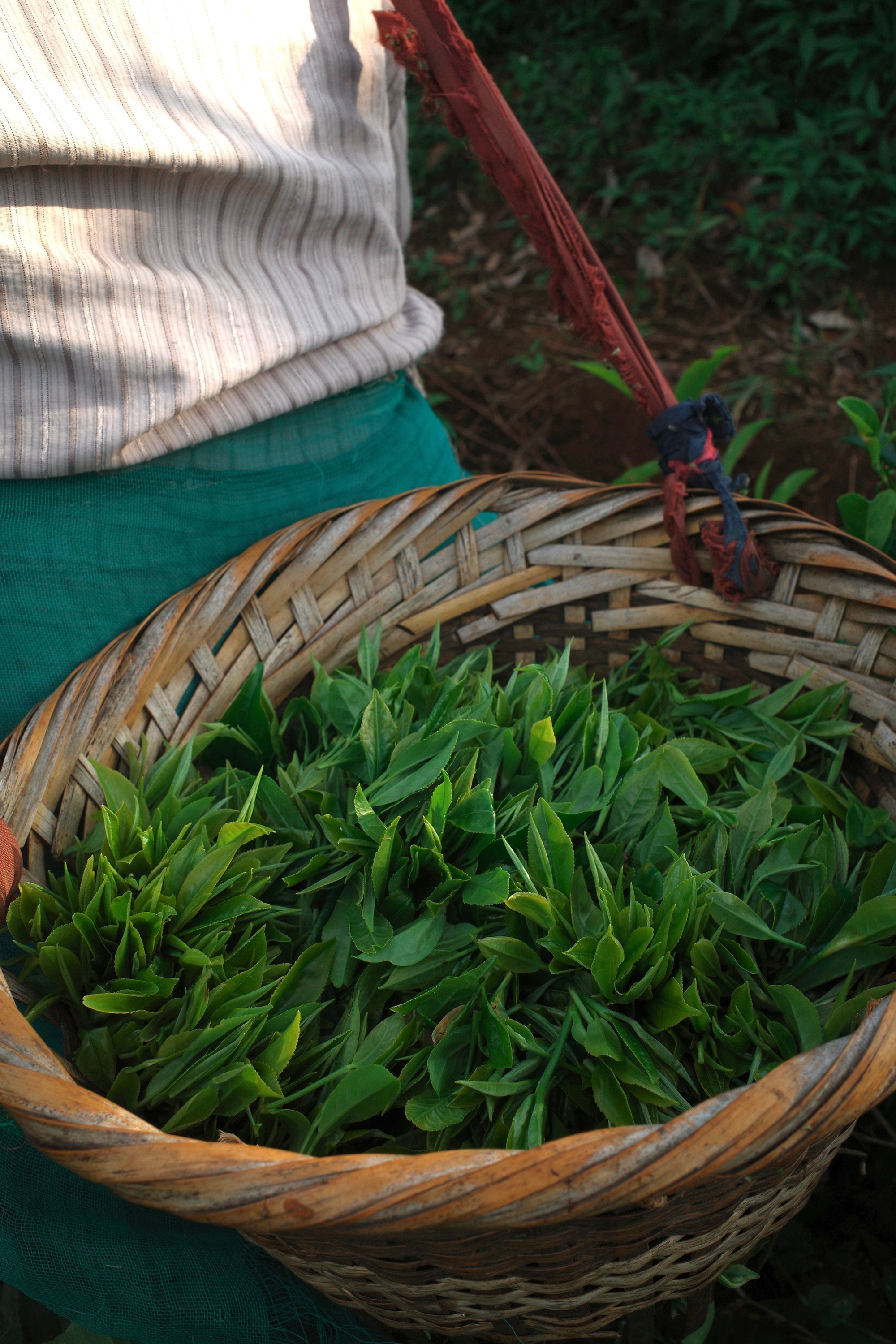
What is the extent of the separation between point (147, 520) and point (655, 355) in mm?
1370

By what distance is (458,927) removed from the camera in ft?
2.15

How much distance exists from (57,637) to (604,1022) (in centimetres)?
54

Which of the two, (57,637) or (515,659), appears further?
(515,659)

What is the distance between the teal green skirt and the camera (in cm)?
79

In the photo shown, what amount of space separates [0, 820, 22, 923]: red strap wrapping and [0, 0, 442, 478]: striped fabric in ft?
1.05

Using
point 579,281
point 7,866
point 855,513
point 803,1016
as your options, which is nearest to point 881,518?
point 855,513

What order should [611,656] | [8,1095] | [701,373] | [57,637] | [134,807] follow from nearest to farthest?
[8,1095]
[134,807]
[57,637]
[611,656]
[701,373]

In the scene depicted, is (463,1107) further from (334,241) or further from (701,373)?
(701,373)

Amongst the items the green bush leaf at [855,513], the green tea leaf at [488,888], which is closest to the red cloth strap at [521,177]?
the green bush leaf at [855,513]

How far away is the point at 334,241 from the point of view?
0.96 meters

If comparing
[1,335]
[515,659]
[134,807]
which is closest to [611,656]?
[515,659]

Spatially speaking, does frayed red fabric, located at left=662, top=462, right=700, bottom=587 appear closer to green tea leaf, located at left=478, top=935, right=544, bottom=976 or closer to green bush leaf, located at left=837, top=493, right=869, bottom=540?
green bush leaf, located at left=837, top=493, right=869, bottom=540

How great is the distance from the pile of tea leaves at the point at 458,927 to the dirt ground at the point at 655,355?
3.24ft

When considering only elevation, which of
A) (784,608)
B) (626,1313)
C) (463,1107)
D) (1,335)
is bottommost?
(626,1313)
